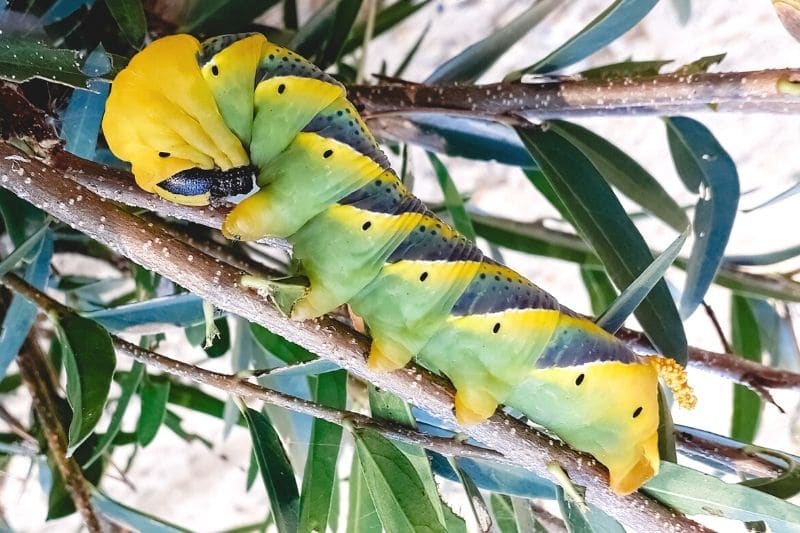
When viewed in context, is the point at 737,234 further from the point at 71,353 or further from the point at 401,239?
the point at 71,353

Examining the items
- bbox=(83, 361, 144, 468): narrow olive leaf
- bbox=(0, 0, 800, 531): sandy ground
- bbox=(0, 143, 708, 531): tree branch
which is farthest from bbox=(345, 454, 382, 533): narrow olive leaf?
bbox=(0, 0, 800, 531): sandy ground

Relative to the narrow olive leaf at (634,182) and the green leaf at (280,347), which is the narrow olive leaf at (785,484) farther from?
the green leaf at (280,347)

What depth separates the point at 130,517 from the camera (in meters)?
0.66

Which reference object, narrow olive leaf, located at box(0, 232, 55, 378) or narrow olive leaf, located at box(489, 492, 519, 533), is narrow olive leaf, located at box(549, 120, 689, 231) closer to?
narrow olive leaf, located at box(489, 492, 519, 533)

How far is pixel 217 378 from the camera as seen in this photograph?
1.61ft

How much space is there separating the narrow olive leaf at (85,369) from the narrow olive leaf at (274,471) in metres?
0.11

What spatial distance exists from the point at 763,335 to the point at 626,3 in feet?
1.56

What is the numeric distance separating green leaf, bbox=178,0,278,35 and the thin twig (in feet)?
1.16

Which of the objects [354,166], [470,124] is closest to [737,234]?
[470,124]

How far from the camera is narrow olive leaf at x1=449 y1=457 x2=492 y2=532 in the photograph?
488 millimetres

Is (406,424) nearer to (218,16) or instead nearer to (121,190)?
(121,190)

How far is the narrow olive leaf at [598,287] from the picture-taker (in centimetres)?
81

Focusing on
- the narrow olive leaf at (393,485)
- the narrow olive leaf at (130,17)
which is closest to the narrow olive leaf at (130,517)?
the narrow olive leaf at (393,485)

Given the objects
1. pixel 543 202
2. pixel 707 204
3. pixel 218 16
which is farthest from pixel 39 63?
pixel 543 202
